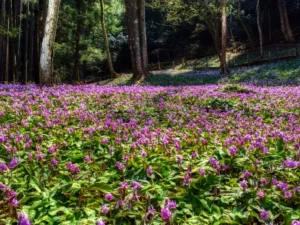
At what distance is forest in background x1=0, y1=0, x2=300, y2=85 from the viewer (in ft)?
88.0

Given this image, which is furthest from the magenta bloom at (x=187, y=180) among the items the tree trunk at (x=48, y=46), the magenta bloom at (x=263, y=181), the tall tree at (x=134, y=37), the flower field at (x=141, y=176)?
the tall tree at (x=134, y=37)

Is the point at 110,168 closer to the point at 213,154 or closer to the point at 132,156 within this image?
the point at 132,156

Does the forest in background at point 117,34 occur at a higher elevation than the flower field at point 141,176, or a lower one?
higher

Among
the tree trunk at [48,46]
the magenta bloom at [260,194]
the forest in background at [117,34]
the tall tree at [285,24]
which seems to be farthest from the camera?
the tall tree at [285,24]

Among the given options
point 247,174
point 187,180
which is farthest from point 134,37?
point 187,180

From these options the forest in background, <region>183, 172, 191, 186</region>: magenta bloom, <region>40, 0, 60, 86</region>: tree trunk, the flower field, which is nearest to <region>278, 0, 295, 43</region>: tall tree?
the forest in background

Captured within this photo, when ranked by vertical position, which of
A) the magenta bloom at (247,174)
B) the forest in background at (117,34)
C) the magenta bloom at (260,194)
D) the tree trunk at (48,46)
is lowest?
the magenta bloom at (260,194)

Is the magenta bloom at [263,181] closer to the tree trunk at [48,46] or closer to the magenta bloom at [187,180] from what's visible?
the magenta bloom at [187,180]

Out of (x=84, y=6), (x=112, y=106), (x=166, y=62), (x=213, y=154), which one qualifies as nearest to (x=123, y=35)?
(x=166, y=62)

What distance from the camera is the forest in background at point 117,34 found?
2681cm

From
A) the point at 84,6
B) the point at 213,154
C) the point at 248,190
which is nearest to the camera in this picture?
the point at 248,190

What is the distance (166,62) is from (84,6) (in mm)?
21935

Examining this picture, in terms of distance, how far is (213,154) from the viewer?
481 cm

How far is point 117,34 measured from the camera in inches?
2335
